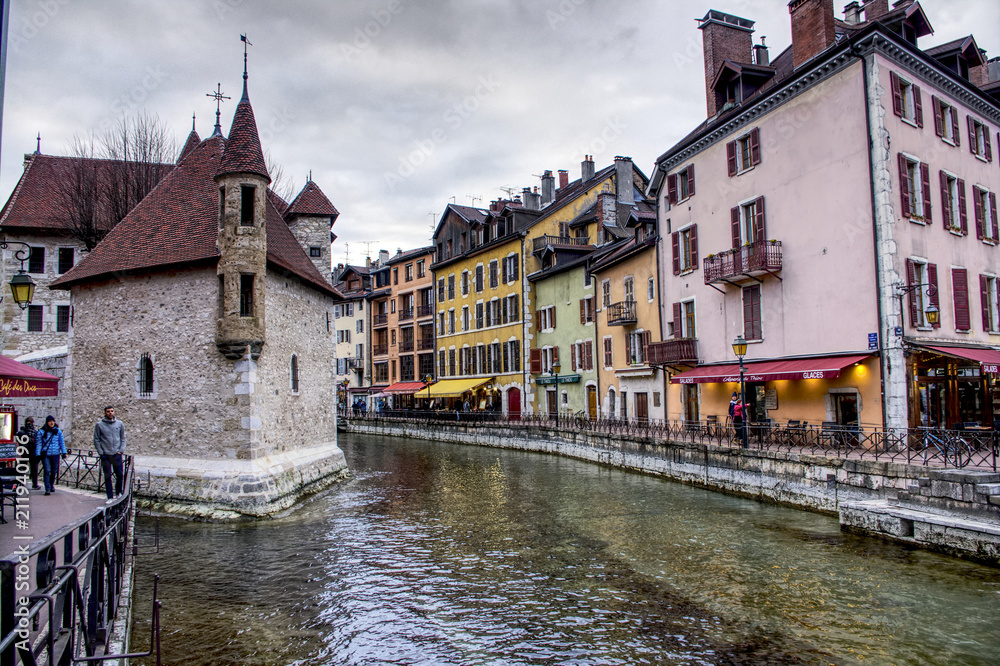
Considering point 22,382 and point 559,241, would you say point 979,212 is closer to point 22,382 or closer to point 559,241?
point 559,241

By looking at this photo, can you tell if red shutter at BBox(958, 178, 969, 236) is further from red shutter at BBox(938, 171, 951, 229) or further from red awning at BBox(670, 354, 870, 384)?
red awning at BBox(670, 354, 870, 384)

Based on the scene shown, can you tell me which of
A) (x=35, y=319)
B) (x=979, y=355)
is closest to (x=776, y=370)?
(x=979, y=355)

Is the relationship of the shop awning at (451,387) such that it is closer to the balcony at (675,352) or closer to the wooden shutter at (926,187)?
the balcony at (675,352)

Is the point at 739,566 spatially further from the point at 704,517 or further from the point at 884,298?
the point at 884,298

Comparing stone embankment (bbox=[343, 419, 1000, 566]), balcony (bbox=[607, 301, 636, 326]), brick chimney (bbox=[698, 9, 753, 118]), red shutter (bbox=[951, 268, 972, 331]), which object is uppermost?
brick chimney (bbox=[698, 9, 753, 118])

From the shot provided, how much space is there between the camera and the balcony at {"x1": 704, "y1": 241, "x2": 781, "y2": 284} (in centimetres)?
2042

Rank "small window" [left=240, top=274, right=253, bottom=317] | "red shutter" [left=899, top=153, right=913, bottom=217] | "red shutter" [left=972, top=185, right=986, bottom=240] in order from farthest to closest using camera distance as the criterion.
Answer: "red shutter" [left=972, top=185, right=986, bottom=240] < "red shutter" [left=899, top=153, right=913, bottom=217] < "small window" [left=240, top=274, right=253, bottom=317]

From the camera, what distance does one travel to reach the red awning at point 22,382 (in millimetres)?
7859

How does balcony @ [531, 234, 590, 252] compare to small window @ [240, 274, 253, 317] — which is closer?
small window @ [240, 274, 253, 317]

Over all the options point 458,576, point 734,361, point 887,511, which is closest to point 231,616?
point 458,576

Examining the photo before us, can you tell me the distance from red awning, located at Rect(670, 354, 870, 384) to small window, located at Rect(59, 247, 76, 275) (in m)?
26.2

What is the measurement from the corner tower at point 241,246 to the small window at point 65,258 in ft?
53.6

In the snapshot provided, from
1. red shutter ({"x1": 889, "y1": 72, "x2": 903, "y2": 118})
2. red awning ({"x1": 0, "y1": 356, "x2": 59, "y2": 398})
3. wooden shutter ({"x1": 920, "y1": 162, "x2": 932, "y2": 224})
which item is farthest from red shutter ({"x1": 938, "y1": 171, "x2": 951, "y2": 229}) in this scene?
red awning ({"x1": 0, "y1": 356, "x2": 59, "y2": 398})

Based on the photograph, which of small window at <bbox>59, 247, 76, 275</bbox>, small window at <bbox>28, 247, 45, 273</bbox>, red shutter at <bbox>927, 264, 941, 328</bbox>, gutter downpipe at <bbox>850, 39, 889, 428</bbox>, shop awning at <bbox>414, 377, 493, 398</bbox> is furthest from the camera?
shop awning at <bbox>414, 377, 493, 398</bbox>
